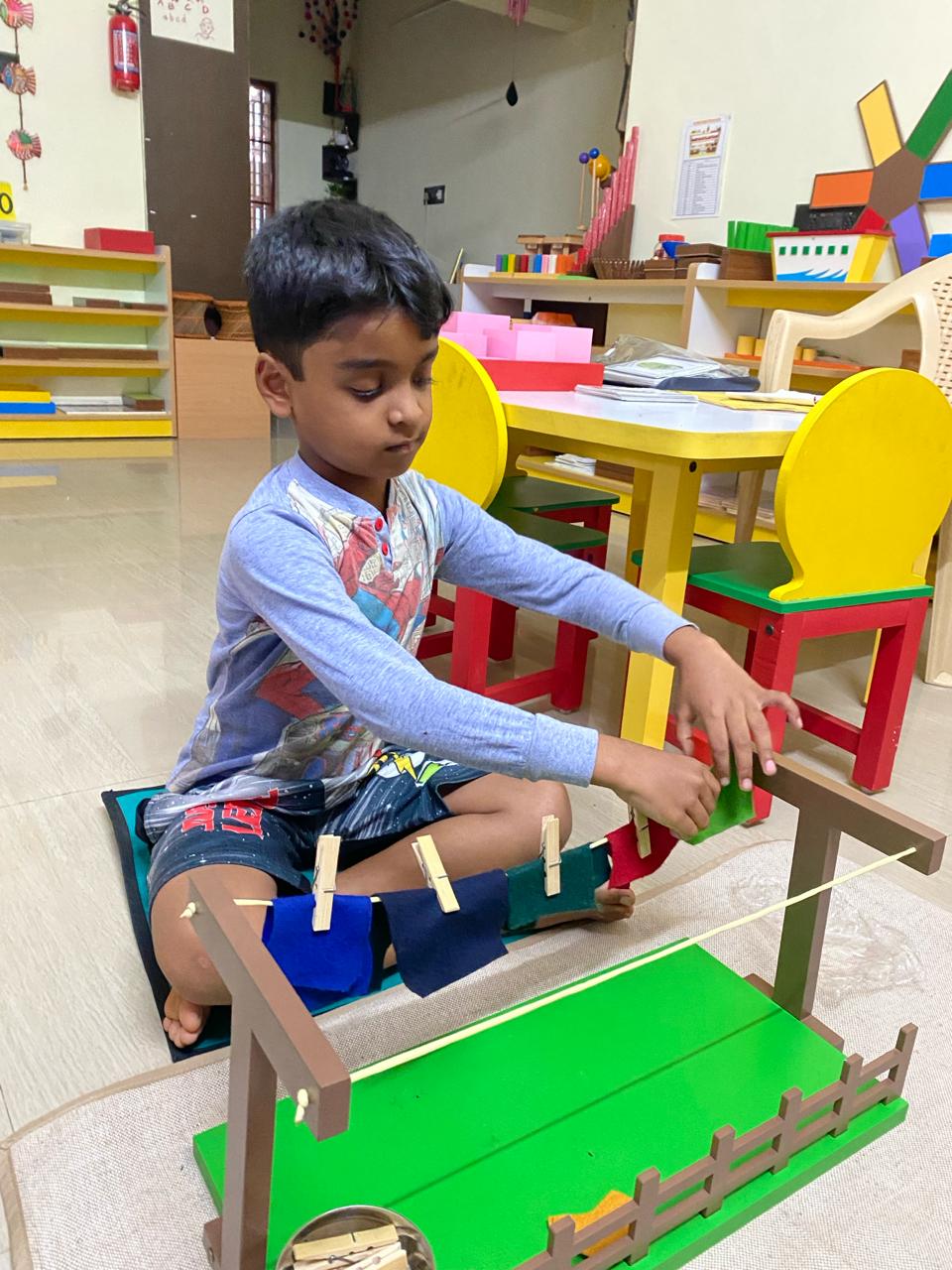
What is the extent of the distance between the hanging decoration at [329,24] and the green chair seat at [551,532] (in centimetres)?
673

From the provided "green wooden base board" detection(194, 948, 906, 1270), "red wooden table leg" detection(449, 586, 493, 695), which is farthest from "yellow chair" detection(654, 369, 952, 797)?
"green wooden base board" detection(194, 948, 906, 1270)

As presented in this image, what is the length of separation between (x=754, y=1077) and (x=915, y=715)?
116 cm

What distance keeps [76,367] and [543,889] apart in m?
3.81

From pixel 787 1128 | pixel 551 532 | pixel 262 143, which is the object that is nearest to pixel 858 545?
pixel 551 532

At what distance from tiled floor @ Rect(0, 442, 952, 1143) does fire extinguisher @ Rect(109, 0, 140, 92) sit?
2114 mm

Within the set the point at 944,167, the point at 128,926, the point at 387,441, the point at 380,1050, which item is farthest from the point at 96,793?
the point at 944,167

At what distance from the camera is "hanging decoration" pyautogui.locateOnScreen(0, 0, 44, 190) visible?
12.5ft

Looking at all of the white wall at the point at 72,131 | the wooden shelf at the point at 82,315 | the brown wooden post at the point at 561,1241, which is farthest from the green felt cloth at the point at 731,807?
the white wall at the point at 72,131

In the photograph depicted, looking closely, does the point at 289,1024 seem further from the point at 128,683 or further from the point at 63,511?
the point at 63,511

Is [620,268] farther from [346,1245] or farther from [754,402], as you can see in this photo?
[346,1245]

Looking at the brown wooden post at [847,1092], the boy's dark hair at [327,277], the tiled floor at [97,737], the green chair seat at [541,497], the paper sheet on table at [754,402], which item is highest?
the boy's dark hair at [327,277]

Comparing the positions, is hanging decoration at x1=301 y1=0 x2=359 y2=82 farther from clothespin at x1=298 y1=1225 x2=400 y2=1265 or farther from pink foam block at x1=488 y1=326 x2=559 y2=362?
clothespin at x1=298 y1=1225 x2=400 y2=1265

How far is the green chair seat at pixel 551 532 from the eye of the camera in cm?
160

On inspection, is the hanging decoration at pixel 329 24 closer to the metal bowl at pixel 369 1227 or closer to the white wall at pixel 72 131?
the white wall at pixel 72 131
